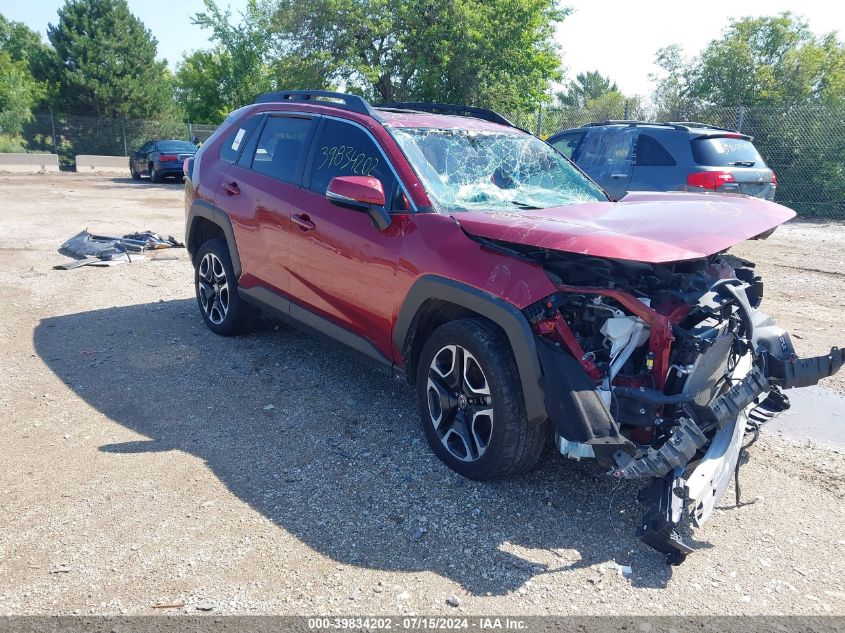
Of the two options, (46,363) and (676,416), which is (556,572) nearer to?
(676,416)

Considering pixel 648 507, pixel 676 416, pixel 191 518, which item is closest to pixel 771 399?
pixel 676 416

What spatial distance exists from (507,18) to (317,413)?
→ 1856 cm

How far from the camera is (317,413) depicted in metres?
4.45

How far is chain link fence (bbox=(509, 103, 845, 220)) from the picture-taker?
48.1 ft

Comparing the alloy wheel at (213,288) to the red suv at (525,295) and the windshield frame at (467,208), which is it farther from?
the windshield frame at (467,208)

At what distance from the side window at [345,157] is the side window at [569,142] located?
5776mm

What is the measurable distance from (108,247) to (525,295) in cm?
777

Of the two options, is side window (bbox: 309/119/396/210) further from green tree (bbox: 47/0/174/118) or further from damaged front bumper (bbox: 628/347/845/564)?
green tree (bbox: 47/0/174/118)

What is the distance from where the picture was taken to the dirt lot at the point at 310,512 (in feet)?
9.16

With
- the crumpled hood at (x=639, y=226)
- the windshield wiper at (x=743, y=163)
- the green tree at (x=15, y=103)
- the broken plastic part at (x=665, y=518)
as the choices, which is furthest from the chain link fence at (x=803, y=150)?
the green tree at (x=15, y=103)

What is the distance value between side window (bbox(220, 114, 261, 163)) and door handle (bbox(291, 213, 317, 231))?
1265 mm

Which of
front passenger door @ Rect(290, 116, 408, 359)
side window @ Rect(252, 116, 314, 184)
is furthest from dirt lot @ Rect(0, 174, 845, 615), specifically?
side window @ Rect(252, 116, 314, 184)

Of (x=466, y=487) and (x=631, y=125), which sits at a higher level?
(x=631, y=125)

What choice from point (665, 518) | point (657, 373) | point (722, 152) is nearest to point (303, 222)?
point (657, 373)
